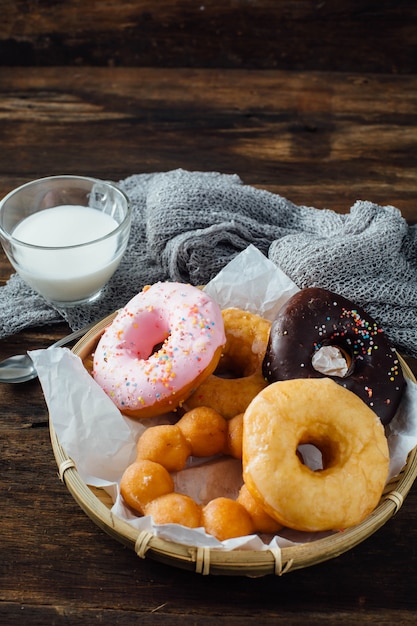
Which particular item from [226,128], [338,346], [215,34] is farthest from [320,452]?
[215,34]

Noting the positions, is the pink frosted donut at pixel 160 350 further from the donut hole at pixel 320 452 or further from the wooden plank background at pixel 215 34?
the wooden plank background at pixel 215 34

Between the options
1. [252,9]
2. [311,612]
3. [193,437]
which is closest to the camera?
[311,612]

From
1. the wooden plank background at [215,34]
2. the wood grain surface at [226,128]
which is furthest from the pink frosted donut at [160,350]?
the wooden plank background at [215,34]

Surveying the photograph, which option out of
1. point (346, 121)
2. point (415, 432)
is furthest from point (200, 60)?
point (415, 432)

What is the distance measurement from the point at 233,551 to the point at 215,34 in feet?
5.74

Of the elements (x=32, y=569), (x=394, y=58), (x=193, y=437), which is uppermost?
(x=394, y=58)

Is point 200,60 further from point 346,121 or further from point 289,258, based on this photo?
point 289,258

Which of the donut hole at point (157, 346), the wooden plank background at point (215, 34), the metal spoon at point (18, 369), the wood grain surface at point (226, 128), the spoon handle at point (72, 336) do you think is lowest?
the metal spoon at point (18, 369)

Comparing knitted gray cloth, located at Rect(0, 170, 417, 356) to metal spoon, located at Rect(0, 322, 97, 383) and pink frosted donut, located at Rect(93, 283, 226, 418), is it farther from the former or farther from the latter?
pink frosted donut, located at Rect(93, 283, 226, 418)

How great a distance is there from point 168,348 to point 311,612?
1.43ft

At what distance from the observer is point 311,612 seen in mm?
978

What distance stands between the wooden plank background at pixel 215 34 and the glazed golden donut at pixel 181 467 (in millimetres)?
1488

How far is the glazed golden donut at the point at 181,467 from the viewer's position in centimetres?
96

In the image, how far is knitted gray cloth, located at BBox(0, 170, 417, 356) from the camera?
53.5 inches
